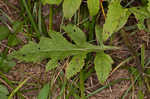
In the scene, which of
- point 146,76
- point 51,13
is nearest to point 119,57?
point 146,76

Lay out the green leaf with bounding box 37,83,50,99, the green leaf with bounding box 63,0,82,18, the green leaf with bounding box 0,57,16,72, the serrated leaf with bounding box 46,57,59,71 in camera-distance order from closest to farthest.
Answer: the green leaf with bounding box 63,0,82,18, the serrated leaf with bounding box 46,57,59,71, the green leaf with bounding box 37,83,50,99, the green leaf with bounding box 0,57,16,72

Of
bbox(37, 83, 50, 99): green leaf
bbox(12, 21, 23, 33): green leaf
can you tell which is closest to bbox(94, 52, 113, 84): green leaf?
bbox(37, 83, 50, 99): green leaf

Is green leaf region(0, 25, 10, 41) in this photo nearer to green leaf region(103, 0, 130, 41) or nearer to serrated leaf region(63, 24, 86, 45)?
serrated leaf region(63, 24, 86, 45)

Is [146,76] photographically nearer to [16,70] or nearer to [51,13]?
[51,13]

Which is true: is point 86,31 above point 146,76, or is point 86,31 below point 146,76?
above

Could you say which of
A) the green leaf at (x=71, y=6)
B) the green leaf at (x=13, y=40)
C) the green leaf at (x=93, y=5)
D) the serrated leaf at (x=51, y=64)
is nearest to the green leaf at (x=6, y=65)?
the green leaf at (x=13, y=40)
